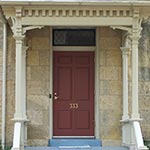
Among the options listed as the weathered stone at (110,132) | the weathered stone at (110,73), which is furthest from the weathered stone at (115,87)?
the weathered stone at (110,132)

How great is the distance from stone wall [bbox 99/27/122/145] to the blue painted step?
0.27 meters

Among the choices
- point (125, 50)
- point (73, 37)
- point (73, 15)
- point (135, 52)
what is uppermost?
point (73, 15)

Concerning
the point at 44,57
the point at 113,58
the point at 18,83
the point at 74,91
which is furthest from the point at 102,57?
the point at 18,83

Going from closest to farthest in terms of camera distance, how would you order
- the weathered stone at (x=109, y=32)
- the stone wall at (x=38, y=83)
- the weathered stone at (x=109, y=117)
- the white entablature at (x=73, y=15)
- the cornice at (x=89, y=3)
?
the cornice at (x=89, y=3) < the white entablature at (x=73, y=15) < the stone wall at (x=38, y=83) < the weathered stone at (x=109, y=117) < the weathered stone at (x=109, y=32)

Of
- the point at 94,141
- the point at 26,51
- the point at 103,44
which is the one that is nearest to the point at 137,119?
the point at 94,141

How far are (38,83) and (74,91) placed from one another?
960mm

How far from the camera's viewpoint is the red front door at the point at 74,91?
12312mm

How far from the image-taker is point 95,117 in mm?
12273

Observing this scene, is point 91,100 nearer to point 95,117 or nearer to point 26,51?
point 95,117

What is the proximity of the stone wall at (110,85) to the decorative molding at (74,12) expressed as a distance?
5.21 feet

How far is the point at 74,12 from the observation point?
1073 cm

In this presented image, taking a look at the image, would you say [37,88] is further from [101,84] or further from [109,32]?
[109,32]

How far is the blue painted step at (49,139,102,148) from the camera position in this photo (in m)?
11.7

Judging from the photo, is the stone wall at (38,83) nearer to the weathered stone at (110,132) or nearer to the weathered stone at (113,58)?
the weathered stone at (110,132)
